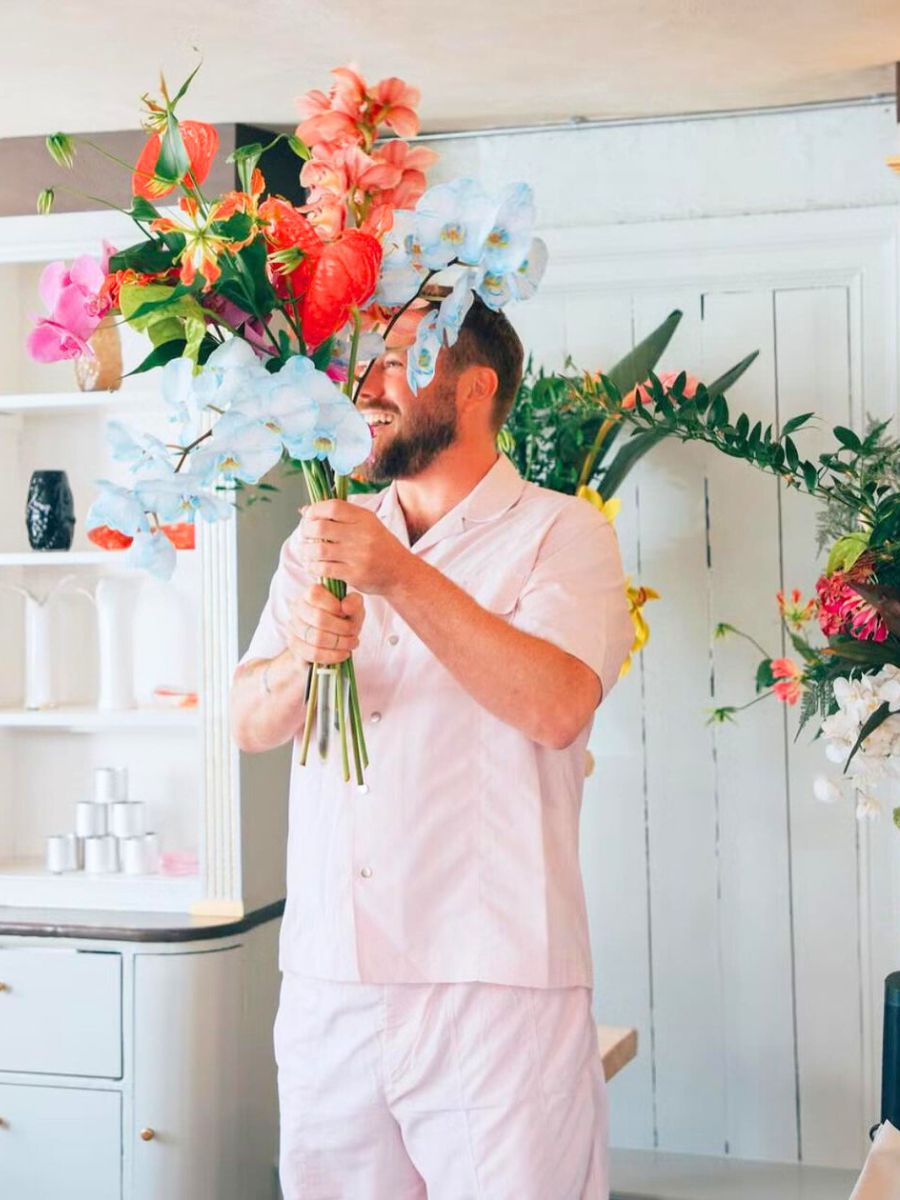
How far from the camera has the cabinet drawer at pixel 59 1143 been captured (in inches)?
121

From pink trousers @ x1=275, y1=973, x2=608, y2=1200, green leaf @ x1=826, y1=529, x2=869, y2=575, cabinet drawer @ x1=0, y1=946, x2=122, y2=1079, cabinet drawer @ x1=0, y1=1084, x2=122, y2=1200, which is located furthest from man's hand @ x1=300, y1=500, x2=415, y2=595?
cabinet drawer @ x1=0, y1=1084, x2=122, y2=1200

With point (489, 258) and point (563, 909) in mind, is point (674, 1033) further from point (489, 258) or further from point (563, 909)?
point (489, 258)

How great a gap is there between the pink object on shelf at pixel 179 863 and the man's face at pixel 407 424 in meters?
1.59

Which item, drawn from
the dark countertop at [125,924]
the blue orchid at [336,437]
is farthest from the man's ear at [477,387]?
the dark countertop at [125,924]

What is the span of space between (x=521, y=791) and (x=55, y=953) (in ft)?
5.12

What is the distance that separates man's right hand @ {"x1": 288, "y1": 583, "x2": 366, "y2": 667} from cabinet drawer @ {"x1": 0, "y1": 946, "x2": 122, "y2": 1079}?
5.14ft

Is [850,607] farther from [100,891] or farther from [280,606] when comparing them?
[100,891]

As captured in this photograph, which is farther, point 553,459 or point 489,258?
point 553,459

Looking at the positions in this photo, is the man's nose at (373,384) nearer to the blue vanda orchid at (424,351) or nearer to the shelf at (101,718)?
the blue vanda orchid at (424,351)

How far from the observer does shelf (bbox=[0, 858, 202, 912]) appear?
3.26 m

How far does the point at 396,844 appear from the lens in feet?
6.35

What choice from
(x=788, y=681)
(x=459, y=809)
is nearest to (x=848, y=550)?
(x=788, y=681)

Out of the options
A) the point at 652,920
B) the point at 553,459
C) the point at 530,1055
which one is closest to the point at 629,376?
the point at 553,459

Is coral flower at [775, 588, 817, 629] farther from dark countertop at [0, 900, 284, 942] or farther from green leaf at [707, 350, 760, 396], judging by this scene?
dark countertop at [0, 900, 284, 942]
